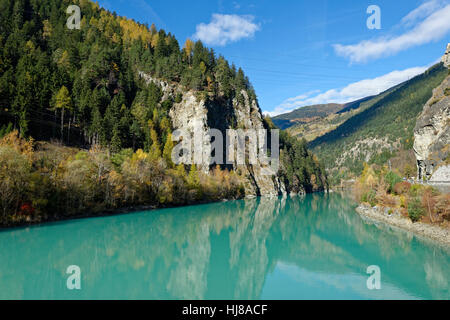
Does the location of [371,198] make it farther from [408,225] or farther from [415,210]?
[415,210]

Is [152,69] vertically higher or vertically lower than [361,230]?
higher

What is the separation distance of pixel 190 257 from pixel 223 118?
209 feet

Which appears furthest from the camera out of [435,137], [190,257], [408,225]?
[435,137]

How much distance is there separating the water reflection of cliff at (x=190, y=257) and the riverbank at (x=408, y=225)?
175 cm

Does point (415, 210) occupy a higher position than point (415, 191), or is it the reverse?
point (415, 191)

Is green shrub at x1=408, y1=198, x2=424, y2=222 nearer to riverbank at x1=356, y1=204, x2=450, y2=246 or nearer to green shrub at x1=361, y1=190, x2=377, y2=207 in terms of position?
riverbank at x1=356, y1=204, x2=450, y2=246

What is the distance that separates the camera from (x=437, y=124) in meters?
40.5

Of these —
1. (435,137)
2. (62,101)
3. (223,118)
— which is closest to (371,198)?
(435,137)

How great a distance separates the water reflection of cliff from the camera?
13.5 metres

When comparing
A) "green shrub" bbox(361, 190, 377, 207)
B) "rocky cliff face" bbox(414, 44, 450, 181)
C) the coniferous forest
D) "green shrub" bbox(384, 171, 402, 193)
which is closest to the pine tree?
the coniferous forest

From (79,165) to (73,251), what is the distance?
60.7ft

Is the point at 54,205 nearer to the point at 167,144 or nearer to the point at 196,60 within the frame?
the point at 167,144

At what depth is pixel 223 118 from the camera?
80.9 metres
